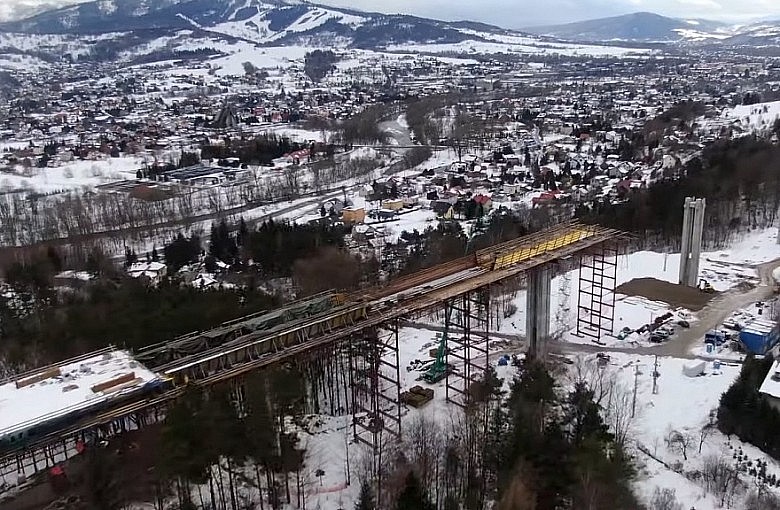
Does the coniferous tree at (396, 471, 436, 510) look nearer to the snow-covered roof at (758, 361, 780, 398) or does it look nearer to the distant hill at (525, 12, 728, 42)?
the snow-covered roof at (758, 361, 780, 398)

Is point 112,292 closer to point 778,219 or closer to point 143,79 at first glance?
point 778,219

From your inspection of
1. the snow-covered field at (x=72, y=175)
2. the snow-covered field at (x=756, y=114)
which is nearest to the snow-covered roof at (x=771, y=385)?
the snow-covered field at (x=72, y=175)

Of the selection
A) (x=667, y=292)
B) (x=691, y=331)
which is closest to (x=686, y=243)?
(x=667, y=292)

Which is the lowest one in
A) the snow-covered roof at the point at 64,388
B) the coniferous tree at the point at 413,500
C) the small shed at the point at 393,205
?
the small shed at the point at 393,205

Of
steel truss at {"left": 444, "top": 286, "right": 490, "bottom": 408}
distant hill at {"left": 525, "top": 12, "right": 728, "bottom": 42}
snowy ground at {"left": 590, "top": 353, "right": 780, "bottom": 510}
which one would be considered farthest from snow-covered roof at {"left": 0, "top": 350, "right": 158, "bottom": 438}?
distant hill at {"left": 525, "top": 12, "right": 728, "bottom": 42}

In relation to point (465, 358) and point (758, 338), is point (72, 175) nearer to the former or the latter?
point (465, 358)

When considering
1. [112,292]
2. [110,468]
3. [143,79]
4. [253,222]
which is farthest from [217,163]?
[143,79]

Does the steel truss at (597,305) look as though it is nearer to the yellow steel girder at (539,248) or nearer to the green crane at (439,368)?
the yellow steel girder at (539,248)
